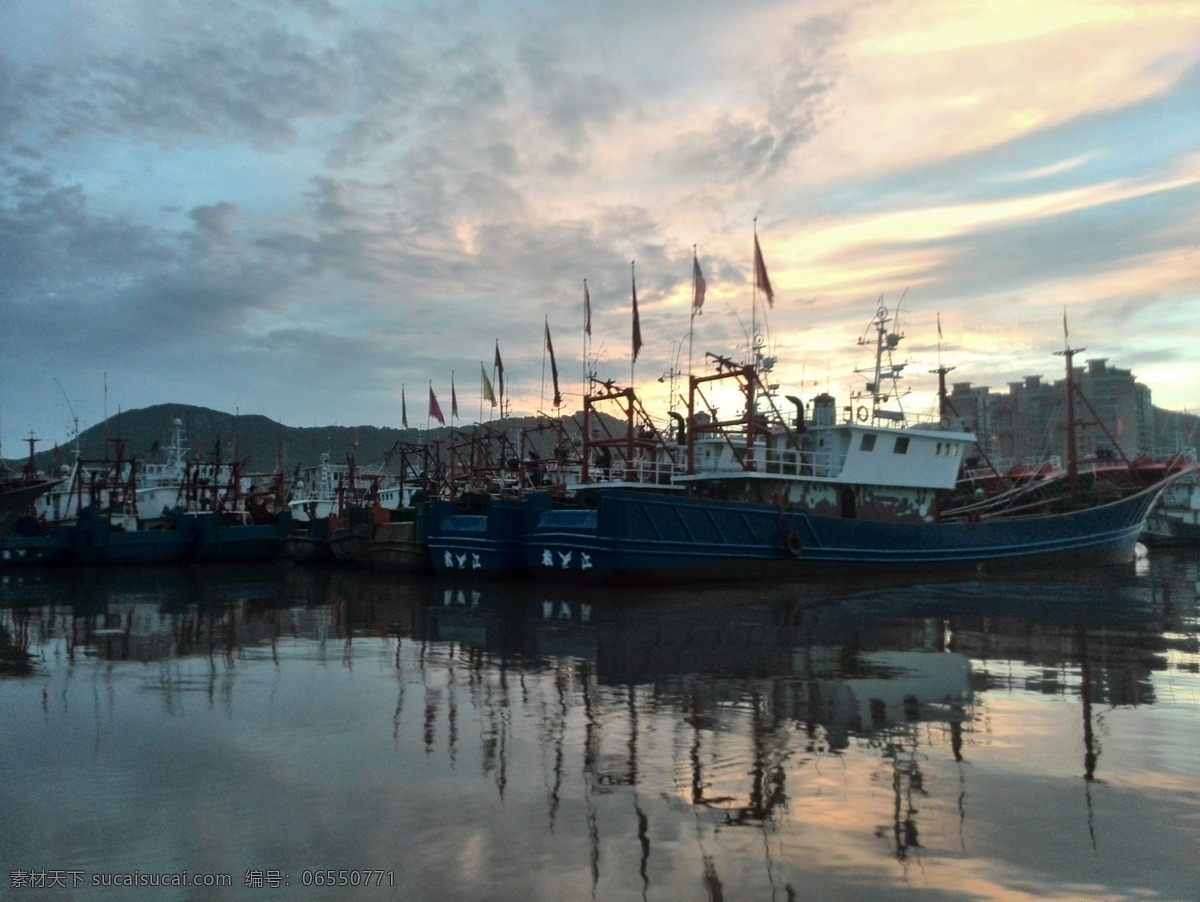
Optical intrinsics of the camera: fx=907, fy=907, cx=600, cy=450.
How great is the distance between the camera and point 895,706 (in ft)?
28.8

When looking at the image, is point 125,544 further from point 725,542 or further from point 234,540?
point 725,542

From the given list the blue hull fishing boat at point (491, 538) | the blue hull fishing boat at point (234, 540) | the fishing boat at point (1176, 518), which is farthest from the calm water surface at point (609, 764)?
the fishing boat at point (1176, 518)

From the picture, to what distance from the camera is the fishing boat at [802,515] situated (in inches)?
827

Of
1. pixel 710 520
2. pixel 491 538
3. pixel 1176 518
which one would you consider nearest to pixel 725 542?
pixel 710 520

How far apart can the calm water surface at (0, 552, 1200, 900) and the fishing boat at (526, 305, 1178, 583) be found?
21.8ft

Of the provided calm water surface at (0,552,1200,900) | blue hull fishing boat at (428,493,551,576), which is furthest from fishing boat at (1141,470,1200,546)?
calm water surface at (0,552,1200,900)

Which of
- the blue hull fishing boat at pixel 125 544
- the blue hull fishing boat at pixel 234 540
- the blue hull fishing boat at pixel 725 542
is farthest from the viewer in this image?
the blue hull fishing boat at pixel 234 540

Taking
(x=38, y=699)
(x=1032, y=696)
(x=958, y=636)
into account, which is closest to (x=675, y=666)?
(x=1032, y=696)

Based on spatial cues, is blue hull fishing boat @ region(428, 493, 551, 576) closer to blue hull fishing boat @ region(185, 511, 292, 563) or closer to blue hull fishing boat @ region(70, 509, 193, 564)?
blue hull fishing boat @ region(185, 511, 292, 563)

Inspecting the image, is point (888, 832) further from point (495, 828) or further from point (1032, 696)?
point (1032, 696)

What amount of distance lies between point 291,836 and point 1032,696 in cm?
743

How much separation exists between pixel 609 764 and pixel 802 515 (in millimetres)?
17009

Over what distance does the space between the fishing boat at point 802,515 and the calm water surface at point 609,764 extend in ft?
21.8

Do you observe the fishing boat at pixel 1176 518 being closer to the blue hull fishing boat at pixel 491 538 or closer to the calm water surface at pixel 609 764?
the blue hull fishing boat at pixel 491 538
